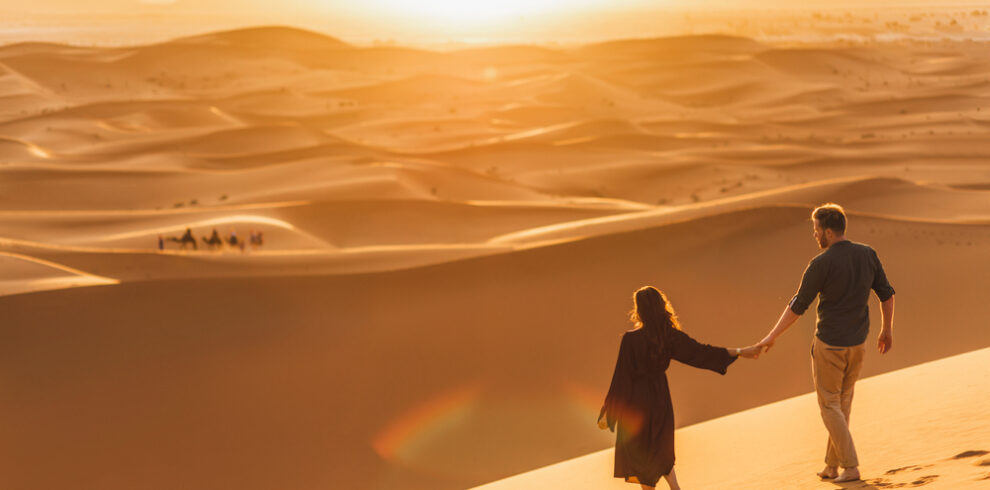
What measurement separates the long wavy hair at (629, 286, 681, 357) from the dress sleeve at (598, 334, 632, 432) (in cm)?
14

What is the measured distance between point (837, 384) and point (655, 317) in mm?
1139

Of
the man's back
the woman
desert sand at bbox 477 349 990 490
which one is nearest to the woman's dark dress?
the woman

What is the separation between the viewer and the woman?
5.11 meters

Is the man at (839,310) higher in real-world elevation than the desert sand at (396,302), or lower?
lower

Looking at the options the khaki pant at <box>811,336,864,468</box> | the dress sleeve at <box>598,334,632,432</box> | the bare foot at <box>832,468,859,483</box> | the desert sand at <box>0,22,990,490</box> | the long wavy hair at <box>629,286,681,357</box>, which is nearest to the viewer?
the long wavy hair at <box>629,286,681,357</box>

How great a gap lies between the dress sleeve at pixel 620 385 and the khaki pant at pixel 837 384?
41.1 inches

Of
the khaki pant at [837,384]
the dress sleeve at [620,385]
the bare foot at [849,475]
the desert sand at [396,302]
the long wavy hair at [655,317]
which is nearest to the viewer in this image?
the long wavy hair at [655,317]

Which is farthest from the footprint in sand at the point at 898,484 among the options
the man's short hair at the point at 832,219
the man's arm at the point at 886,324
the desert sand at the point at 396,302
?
the desert sand at the point at 396,302

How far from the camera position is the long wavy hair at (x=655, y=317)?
508 cm

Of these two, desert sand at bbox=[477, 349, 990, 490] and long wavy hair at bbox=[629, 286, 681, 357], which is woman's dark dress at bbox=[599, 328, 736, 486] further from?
desert sand at bbox=[477, 349, 990, 490]

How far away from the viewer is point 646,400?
521cm

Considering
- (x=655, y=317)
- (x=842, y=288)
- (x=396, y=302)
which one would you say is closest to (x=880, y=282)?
(x=842, y=288)

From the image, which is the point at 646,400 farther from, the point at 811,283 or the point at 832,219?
the point at 832,219

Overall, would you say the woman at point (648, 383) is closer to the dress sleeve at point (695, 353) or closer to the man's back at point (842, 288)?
the dress sleeve at point (695, 353)
